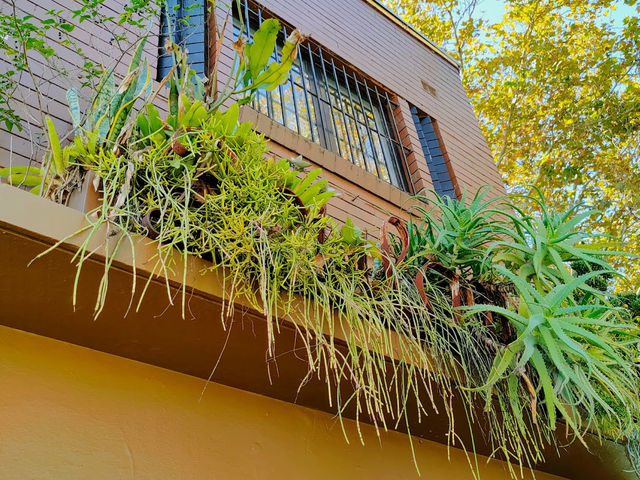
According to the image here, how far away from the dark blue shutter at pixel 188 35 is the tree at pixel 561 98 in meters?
6.59

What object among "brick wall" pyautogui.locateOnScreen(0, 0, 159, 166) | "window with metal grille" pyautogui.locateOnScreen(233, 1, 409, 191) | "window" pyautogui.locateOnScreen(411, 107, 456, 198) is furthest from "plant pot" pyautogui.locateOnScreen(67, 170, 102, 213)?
"window" pyautogui.locateOnScreen(411, 107, 456, 198)

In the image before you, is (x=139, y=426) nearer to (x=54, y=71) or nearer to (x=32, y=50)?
(x=54, y=71)

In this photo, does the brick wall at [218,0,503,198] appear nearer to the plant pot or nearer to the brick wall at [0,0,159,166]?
the brick wall at [0,0,159,166]

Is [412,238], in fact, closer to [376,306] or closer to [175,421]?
[376,306]

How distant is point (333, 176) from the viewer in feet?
13.1

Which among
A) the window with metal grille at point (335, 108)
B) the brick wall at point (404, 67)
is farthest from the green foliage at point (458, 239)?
the brick wall at point (404, 67)

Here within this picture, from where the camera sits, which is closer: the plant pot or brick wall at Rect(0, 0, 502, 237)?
the plant pot

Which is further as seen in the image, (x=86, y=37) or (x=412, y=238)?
(x=86, y=37)

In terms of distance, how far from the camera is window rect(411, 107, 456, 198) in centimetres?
525

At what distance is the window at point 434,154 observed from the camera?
5254mm

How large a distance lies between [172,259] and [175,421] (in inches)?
26.6

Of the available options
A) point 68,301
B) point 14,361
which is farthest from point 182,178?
point 14,361

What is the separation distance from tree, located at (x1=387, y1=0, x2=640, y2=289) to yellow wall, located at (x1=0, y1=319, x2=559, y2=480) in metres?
7.52

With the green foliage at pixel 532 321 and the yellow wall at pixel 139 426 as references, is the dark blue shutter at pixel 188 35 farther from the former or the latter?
the yellow wall at pixel 139 426
